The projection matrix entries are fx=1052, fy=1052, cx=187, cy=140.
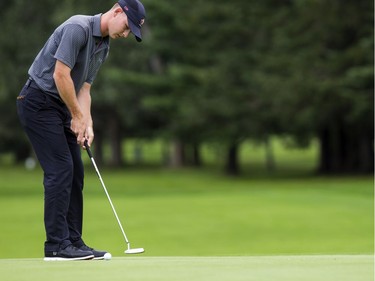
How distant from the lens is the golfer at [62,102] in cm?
754

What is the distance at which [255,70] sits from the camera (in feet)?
130

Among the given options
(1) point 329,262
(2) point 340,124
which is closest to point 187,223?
(1) point 329,262

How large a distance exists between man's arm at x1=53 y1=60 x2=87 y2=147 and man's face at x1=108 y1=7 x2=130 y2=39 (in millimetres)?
448

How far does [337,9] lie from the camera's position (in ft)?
121

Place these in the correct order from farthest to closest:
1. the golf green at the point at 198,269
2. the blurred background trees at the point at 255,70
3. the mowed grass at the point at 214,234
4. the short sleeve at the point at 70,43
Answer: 1. the blurred background trees at the point at 255,70
2. the short sleeve at the point at 70,43
3. the mowed grass at the point at 214,234
4. the golf green at the point at 198,269

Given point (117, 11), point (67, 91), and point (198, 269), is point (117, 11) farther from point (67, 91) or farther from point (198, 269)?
point (198, 269)

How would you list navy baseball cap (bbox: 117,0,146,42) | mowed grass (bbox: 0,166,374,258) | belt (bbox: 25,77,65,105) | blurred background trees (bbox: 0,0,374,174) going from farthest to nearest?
1. blurred background trees (bbox: 0,0,374,174)
2. mowed grass (bbox: 0,166,374,258)
3. belt (bbox: 25,77,65,105)
4. navy baseball cap (bbox: 117,0,146,42)

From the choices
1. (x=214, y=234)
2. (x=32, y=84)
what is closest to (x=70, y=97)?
(x=32, y=84)

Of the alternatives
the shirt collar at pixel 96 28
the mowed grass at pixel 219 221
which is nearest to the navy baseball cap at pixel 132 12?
the shirt collar at pixel 96 28

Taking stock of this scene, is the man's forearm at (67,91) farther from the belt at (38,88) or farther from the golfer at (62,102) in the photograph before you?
the belt at (38,88)

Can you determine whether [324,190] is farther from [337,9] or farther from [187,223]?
[187,223]

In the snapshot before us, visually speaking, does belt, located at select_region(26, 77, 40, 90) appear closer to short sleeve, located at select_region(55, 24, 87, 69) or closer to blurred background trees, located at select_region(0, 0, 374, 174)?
short sleeve, located at select_region(55, 24, 87, 69)

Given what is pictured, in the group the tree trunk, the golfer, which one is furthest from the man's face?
the tree trunk

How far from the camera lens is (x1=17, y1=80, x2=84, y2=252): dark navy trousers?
767 cm
